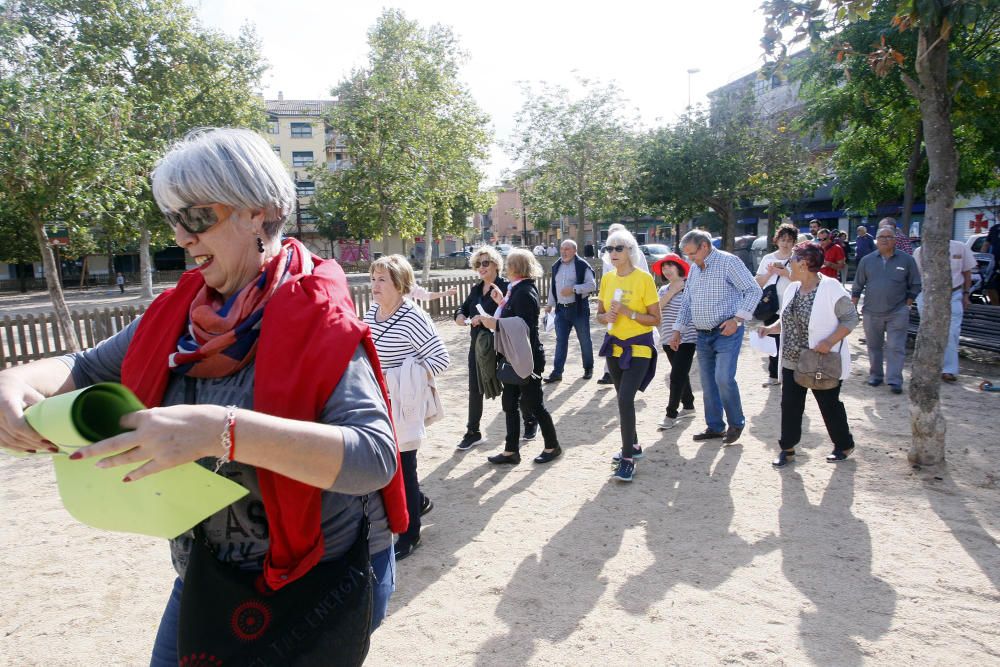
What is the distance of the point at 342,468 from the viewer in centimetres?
124

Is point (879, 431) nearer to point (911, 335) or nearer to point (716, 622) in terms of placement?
point (716, 622)

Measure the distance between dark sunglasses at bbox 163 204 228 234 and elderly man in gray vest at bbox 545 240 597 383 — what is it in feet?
24.6

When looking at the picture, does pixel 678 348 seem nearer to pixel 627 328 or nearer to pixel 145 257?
pixel 627 328

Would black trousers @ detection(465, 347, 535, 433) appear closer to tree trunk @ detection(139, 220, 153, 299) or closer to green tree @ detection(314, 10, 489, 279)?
green tree @ detection(314, 10, 489, 279)

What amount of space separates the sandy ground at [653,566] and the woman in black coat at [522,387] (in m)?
0.17

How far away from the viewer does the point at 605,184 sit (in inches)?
834

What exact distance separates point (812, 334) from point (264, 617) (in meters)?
4.81

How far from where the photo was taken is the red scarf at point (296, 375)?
1306 millimetres

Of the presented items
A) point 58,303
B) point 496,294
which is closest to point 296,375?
point 496,294

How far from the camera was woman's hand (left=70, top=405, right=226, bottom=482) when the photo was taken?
105 centimetres

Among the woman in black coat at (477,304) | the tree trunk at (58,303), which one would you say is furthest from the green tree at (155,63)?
the woman in black coat at (477,304)

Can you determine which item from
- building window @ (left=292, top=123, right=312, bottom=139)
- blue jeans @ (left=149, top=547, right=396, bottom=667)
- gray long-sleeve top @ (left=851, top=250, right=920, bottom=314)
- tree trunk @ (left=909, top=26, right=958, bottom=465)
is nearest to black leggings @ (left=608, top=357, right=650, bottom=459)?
tree trunk @ (left=909, top=26, right=958, bottom=465)

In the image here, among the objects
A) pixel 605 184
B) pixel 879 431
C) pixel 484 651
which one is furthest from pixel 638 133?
pixel 484 651

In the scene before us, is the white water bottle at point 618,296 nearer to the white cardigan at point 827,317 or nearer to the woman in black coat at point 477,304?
the woman in black coat at point 477,304
